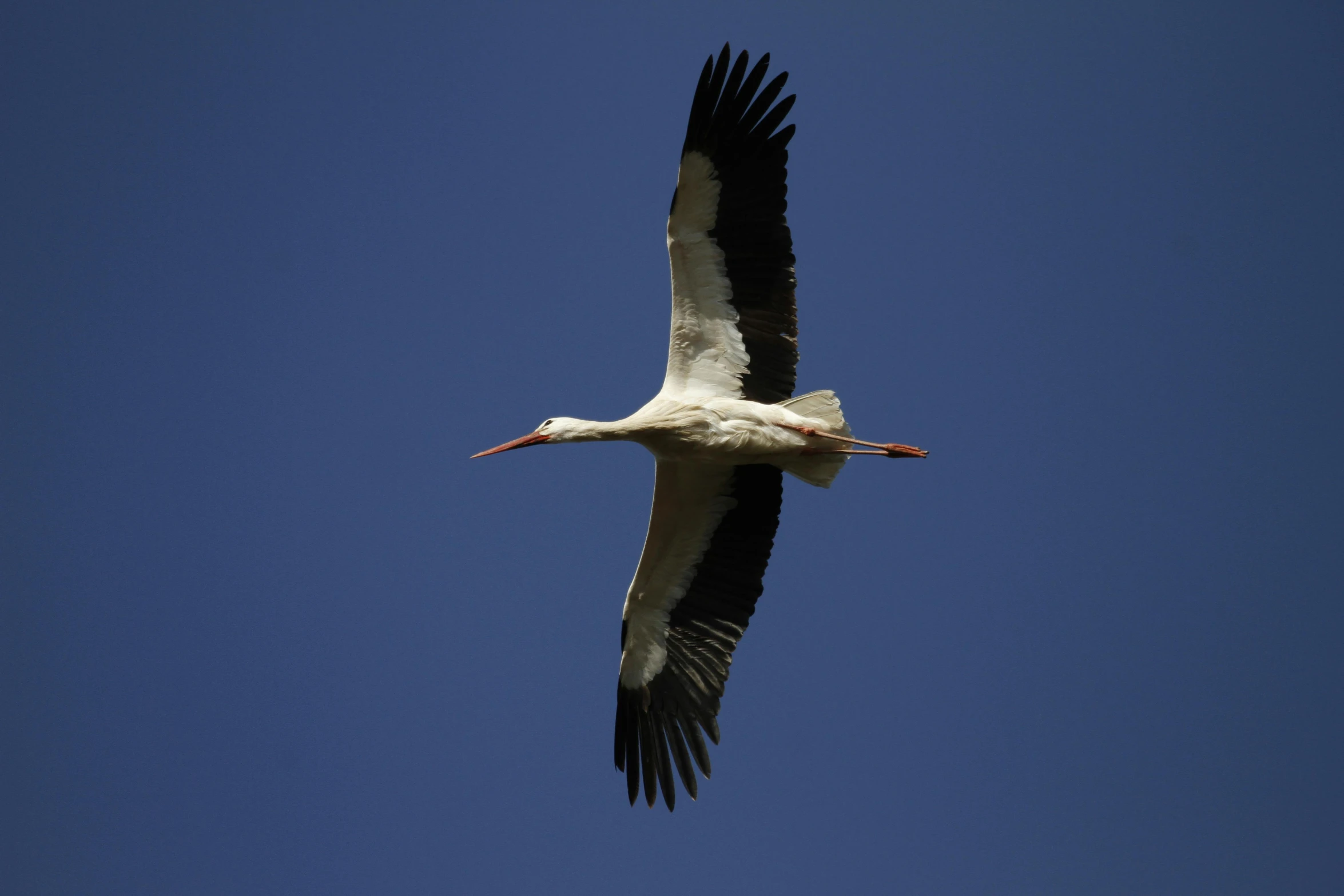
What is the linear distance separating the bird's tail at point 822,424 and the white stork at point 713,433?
0.04 ft

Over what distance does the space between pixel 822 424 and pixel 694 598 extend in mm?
1623

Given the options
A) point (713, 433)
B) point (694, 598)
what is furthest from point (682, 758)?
point (713, 433)

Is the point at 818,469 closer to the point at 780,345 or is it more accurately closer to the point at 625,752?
the point at 780,345

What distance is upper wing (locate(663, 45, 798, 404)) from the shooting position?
8016 millimetres

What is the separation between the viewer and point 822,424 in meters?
8.13

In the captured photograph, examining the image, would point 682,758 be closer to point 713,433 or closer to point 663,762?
point 663,762

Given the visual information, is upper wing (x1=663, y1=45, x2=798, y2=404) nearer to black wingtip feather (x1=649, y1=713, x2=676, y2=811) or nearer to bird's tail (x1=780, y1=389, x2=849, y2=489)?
bird's tail (x1=780, y1=389, x2=849, y2=489)

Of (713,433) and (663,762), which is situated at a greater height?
(713,433)

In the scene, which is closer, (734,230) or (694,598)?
(734,230)

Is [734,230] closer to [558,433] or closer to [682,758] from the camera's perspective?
[558,433]

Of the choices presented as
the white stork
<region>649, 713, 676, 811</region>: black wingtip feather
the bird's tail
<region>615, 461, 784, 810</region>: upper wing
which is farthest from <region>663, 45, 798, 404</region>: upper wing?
<region>649, 713, 676, 811</region>: black wingtip feather

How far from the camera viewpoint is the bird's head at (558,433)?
26.9 feet

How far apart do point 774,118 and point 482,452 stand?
9.54 ft

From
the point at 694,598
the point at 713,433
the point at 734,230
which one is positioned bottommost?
the point at 694,598
